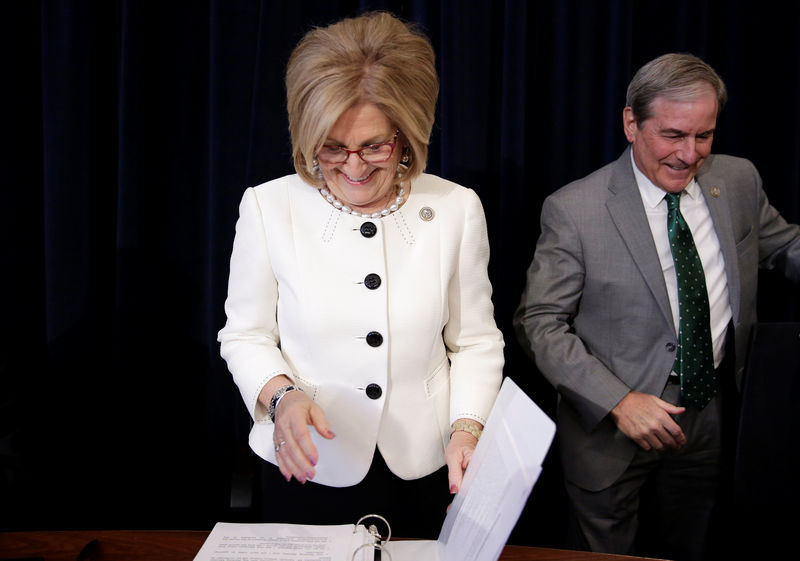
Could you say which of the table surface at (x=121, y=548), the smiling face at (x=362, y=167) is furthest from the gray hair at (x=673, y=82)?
the table surface at (x=121, y=548)

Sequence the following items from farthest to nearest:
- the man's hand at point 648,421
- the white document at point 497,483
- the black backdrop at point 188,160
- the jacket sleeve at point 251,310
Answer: the black backdrop at point 188,160 < the man's hand at point 648,421 < the jacket sleeve at point 251,310 < the white document at point 497,483

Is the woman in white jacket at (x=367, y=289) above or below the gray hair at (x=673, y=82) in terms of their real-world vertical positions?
below

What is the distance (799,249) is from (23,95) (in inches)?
94.7

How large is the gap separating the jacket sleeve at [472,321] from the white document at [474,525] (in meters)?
0.32

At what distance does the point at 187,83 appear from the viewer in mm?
2320

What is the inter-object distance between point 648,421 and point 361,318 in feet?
2.75

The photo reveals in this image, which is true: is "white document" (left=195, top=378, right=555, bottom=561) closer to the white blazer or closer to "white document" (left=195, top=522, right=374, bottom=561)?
"white document" (left=195, top=522, right=374, bottom=561)

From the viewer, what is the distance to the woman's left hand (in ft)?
4.42

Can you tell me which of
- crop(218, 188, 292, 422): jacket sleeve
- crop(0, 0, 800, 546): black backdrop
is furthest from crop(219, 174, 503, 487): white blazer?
crop(0, 0, 800, 546): black backdrop

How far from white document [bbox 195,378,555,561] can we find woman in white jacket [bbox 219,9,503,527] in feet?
0.65

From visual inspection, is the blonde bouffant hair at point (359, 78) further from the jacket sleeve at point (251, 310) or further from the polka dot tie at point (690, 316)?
the polka dot tie at point (690, 316)

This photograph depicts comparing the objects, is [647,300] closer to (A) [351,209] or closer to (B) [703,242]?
(B) [703,242]

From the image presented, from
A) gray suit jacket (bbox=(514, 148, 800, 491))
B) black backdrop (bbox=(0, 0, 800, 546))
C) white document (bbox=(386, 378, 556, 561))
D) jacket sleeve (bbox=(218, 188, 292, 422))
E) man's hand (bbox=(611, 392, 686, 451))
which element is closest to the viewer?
white document (bbox=(386, 378, 556, 561))

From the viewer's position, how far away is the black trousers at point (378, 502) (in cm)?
159
